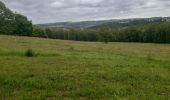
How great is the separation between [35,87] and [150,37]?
99251mm

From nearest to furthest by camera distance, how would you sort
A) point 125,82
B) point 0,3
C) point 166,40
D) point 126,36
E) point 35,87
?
point 35,87 → point 125,82 → point 0,3 → point 166,40 → point 126,36

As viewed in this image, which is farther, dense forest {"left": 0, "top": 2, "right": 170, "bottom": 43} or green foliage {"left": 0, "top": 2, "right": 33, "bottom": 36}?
dense forest {"left": 0, "top": 2, "right": 170, "bottom": 43}

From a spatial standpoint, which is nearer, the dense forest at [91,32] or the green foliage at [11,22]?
the green foliage at [11,22]

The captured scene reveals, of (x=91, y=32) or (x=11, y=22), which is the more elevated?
(x=11, y=22)

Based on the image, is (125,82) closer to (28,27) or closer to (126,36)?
(28,27)

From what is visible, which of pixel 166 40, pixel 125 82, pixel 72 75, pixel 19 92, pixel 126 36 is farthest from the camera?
pixel 126 36

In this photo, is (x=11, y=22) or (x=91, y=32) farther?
(x=91, y=32)

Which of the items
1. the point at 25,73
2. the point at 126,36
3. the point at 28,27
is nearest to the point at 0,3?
the point at 28,27

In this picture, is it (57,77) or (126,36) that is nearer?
(57,77)

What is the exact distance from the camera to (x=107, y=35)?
106 m

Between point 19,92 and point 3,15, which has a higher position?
point 3,15

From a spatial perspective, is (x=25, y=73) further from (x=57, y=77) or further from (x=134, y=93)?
(x=134, y=93)

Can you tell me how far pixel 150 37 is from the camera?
→ 107688 millimetres

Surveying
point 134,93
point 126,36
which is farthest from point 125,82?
point 126,36
